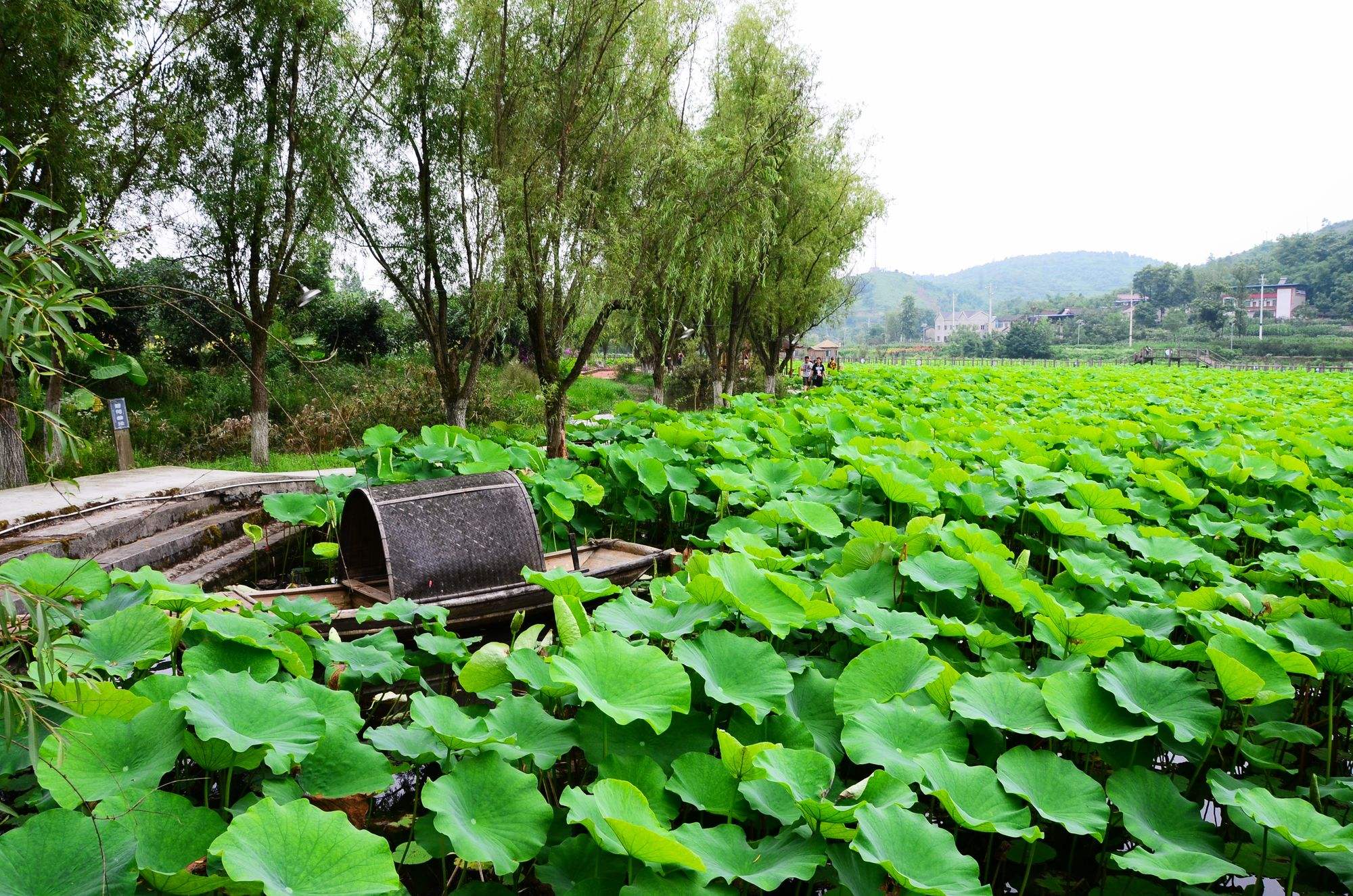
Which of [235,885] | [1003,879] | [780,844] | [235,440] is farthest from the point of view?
[235,440]

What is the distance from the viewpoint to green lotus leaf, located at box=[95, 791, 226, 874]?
1.27m

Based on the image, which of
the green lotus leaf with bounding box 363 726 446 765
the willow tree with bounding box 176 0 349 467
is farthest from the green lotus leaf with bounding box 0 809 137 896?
the willow tree with bounding box 176 0 349 467

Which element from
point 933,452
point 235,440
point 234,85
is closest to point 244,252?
point 234,85

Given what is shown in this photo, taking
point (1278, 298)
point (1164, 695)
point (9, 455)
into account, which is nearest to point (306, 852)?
point (1164, 695)

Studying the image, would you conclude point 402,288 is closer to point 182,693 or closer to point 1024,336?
point 182,693

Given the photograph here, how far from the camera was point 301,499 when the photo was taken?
4.11 meters

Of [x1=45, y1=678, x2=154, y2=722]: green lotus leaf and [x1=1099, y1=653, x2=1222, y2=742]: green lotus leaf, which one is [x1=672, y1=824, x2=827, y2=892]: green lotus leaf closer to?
[x1=1099, y1=653, x2=1222, y2=742]: green lotus leaf

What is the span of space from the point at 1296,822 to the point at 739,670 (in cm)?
105

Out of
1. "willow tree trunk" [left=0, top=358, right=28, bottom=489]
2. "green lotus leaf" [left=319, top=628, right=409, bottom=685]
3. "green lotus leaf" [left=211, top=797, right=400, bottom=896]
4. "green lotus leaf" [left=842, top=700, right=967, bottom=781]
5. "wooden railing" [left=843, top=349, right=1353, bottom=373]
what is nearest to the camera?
"green lotus leaf" [left=211, top=797, right=400, bottom=896]

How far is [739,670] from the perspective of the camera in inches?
72.3

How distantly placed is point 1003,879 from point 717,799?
983 millimetres

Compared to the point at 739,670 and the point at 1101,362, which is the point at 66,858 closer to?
the point at 739,670

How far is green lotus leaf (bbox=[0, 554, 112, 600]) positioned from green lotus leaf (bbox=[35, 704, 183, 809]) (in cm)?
76

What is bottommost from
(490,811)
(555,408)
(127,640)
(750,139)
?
(490,811)
